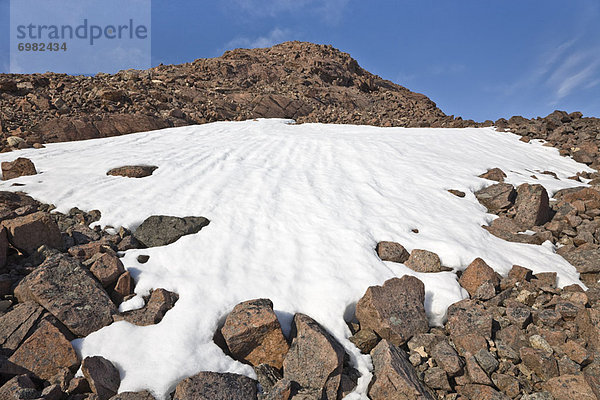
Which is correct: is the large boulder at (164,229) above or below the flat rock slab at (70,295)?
above

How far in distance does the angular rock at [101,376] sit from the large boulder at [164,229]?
2414 millimetres

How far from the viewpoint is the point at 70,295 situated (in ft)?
12.4

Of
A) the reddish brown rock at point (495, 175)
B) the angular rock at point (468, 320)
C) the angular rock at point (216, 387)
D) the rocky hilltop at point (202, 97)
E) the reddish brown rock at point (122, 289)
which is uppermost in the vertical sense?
the rocky hilltop at point (202, 97)

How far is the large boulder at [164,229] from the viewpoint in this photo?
5.38 m

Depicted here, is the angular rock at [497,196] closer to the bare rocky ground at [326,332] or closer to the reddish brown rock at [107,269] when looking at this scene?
the bare rocky ground at [326,332]

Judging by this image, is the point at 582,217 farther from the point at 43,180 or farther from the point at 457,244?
the point at 43,180

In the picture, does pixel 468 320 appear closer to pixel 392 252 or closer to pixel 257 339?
pixel 392 252

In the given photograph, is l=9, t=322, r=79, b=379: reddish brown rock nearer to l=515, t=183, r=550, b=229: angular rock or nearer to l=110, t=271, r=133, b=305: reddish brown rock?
l=110, t=271, r=133, b=305: reddish brown rock

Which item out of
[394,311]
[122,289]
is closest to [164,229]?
[122,289]

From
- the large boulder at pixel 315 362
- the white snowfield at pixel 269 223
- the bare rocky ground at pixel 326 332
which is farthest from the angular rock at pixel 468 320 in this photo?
the large boulder at pixel 315 362

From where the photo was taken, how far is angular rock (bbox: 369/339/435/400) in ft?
10.8

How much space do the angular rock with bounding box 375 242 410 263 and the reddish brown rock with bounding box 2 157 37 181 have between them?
834 centimetres

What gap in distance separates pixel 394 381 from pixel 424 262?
2.57 metres

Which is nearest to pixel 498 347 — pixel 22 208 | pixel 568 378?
pixel 568 378
